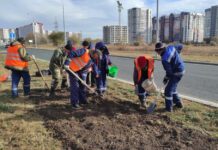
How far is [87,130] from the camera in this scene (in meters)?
3.28

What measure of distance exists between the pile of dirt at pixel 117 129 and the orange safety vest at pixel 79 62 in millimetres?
986

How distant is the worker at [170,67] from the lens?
3680mm

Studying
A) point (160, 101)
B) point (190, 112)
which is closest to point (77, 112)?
point (160, 101)

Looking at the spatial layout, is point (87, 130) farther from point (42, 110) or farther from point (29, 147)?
point (42, 110)

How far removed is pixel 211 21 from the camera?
76.9 m

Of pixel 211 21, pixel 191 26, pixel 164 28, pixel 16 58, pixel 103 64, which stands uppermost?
pixel 211 21

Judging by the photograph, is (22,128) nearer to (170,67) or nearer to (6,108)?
(6,108)

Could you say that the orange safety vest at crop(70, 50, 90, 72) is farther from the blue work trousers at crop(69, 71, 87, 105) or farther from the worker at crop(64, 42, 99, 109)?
the blue work trousers at crop(69, 71, 87, 105)

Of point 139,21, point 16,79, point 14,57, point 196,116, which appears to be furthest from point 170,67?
point 139,21

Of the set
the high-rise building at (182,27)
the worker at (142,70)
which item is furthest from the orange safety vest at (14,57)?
the high-rise building at (182,27)

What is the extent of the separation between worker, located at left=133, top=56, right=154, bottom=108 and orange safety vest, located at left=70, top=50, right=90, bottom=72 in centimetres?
117

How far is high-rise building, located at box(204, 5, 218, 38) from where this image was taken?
75.2 m

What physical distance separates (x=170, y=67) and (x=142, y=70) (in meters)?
0.69

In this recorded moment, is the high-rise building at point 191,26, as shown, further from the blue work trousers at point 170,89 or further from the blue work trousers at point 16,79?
the blue work trousers at point 16,79
